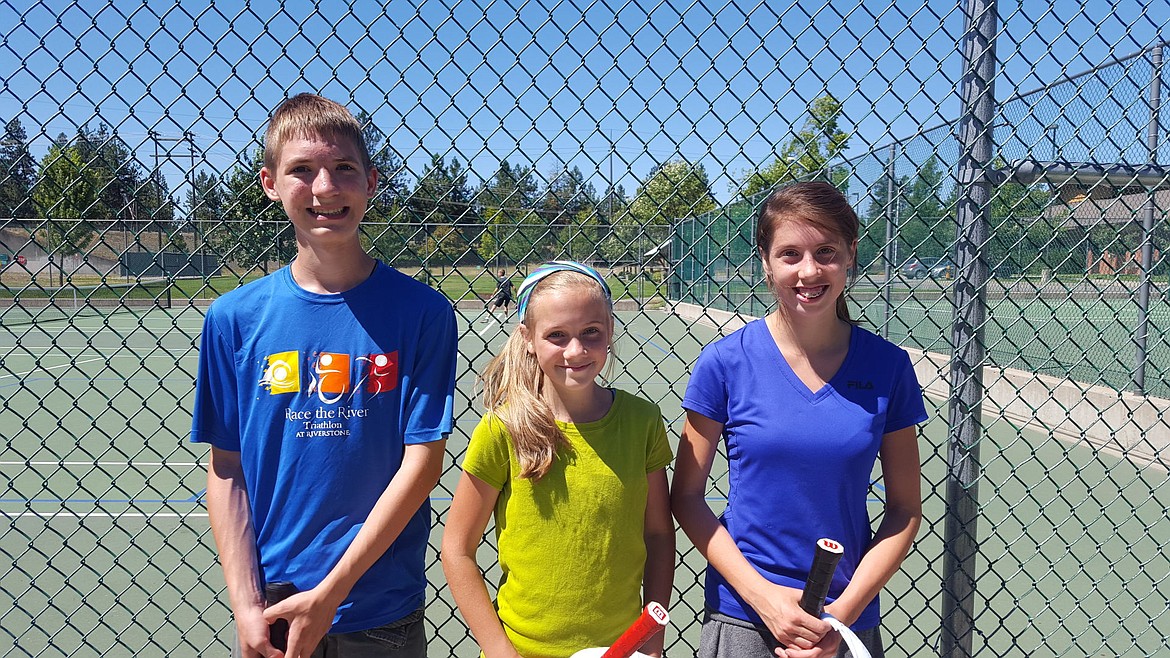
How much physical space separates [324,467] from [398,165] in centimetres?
87

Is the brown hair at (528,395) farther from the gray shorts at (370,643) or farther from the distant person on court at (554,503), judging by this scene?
the gray shorts at (370,643)

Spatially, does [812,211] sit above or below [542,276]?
above

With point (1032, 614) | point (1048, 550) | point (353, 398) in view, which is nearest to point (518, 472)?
point (353, 398)

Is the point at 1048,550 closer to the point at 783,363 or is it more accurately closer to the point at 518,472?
the point at 783,363

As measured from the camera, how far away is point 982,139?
2406mm

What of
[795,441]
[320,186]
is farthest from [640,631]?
[320,186]

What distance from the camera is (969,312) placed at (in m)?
2.42

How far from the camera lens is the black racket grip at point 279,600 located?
1790mm

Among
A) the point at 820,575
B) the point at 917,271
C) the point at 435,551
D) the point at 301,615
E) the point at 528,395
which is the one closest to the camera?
the point at 820,575

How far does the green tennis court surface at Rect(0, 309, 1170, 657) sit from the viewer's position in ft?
8.80

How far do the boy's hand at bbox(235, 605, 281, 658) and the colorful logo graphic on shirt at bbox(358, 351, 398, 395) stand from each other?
0.56 m

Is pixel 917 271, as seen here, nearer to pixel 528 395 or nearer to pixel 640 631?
pixel 528 395

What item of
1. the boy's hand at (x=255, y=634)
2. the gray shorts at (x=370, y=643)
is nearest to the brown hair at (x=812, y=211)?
the gray shorts at (x=370, y=643)

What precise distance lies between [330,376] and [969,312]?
73.6 inches
